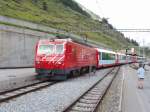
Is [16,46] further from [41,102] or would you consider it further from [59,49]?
[41,102]

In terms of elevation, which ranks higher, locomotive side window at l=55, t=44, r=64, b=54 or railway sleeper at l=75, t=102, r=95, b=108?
locomotive side window at l=55, t=44, r=64, b=54

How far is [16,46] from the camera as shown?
40906 millimetres

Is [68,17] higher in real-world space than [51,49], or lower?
higher

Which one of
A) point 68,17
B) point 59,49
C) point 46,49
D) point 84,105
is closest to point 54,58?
point 59,49

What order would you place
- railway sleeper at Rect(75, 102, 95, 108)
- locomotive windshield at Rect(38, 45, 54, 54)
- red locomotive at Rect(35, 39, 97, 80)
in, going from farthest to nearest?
locomotive windshield at Rect(38, 45, 54, 54)
red locomotive at Rect(35, 39, 97, 80)
railway sleeper at Rect(75, 102, 95, 108)

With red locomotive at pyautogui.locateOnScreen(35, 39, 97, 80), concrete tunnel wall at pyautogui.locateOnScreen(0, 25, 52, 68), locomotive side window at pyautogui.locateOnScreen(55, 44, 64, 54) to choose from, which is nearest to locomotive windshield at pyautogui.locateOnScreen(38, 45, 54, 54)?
red locomotive at pyautogui.locateOnScreen(35, 39, 97, 80)

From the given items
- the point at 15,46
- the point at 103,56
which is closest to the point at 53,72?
the point at 15,46

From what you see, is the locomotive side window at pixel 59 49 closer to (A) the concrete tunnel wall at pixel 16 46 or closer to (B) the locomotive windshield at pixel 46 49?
(B) the locomotive windshield at pixel 46 49

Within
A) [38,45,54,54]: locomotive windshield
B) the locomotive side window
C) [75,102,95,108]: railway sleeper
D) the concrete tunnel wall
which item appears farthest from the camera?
the concrete tunnel wall

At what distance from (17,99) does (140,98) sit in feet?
20.1

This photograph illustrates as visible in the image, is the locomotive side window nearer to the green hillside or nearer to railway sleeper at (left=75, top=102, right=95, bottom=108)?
railway sleeper at (left=75, top=102, right=95, bottom=108)

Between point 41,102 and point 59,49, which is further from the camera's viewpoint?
point 59,49

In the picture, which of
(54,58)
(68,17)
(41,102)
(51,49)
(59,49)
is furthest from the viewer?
(68,17)

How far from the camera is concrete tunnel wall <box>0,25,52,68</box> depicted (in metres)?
38.7
